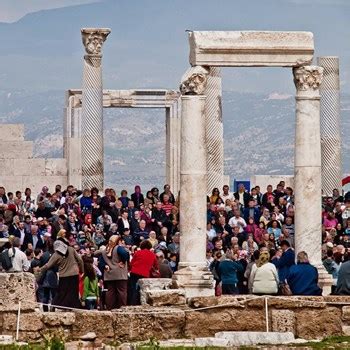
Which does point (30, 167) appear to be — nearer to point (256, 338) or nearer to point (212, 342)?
point (256, 338)

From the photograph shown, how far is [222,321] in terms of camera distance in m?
39.6

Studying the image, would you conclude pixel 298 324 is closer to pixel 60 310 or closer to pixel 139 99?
pixel 60 310

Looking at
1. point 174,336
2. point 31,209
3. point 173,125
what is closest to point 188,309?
point 174,336

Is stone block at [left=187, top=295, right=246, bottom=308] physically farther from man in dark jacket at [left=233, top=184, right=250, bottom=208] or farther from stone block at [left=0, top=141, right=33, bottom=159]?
stone block at [left=0, top=141, right=33, bottom=159]

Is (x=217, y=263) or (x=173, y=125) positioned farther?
(x=173, y=125)

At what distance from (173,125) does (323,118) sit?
6648mm

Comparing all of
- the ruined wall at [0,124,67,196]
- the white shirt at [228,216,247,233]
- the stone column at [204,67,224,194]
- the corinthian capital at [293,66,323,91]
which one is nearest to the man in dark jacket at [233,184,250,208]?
the white shirt at [228,216,247,233]

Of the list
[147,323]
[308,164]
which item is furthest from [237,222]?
[147,323]

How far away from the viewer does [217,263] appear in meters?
46.4

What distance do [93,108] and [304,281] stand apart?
22.0m

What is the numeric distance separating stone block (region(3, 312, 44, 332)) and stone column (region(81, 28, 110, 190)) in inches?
943

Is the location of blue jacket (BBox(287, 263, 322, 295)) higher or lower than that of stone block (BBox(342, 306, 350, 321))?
higher

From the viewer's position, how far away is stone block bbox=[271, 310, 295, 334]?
39625 mm

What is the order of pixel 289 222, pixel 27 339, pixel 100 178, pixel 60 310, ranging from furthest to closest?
pixel 100 178, pixel 289 222, pixel 60 310, pixel 27 339
